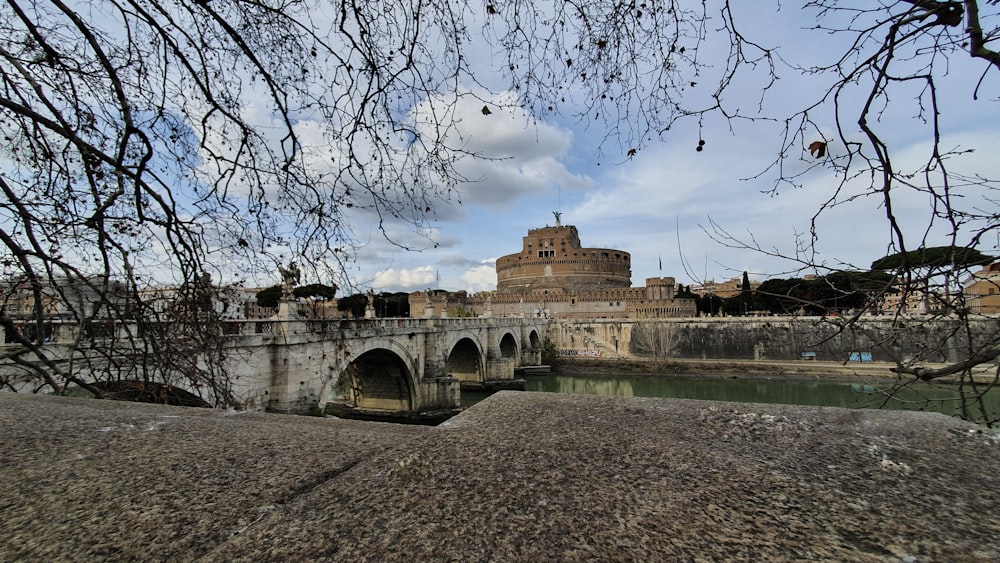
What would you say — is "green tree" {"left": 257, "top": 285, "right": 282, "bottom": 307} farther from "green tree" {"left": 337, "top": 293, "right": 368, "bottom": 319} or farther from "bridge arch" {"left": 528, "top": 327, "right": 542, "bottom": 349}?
"bridge arch" {"left": 528, "top": 327, "right": 542, "bottom": 349}

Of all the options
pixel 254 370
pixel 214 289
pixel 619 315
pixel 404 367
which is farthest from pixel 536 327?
pixel 214 289

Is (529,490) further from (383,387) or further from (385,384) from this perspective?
(383,387)

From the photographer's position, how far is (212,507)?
1.53 metres

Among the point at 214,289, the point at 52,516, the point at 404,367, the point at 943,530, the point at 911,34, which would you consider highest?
the point at 911,34

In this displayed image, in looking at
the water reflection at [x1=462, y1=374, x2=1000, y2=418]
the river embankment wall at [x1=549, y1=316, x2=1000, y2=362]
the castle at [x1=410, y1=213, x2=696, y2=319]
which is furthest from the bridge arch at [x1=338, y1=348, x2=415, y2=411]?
the castle at [x1=410, y1=213, x2=696, y2=319]

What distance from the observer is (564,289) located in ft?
217

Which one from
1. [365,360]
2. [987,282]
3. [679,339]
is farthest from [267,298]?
[679,339]

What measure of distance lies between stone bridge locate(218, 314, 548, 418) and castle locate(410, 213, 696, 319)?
1625 cm

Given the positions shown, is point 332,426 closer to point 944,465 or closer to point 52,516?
point 52,516

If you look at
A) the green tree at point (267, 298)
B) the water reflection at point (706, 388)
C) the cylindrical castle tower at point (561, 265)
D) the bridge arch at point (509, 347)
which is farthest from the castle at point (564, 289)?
the green tree at point (267, 298)

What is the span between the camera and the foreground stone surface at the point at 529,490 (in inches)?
46.4

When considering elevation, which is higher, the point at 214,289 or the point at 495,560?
the point at 214,289

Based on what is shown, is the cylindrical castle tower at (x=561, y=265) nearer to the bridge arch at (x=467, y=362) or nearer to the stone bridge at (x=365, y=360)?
the stone bridge at (x=365, y=360)

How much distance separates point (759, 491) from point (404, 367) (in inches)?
794
